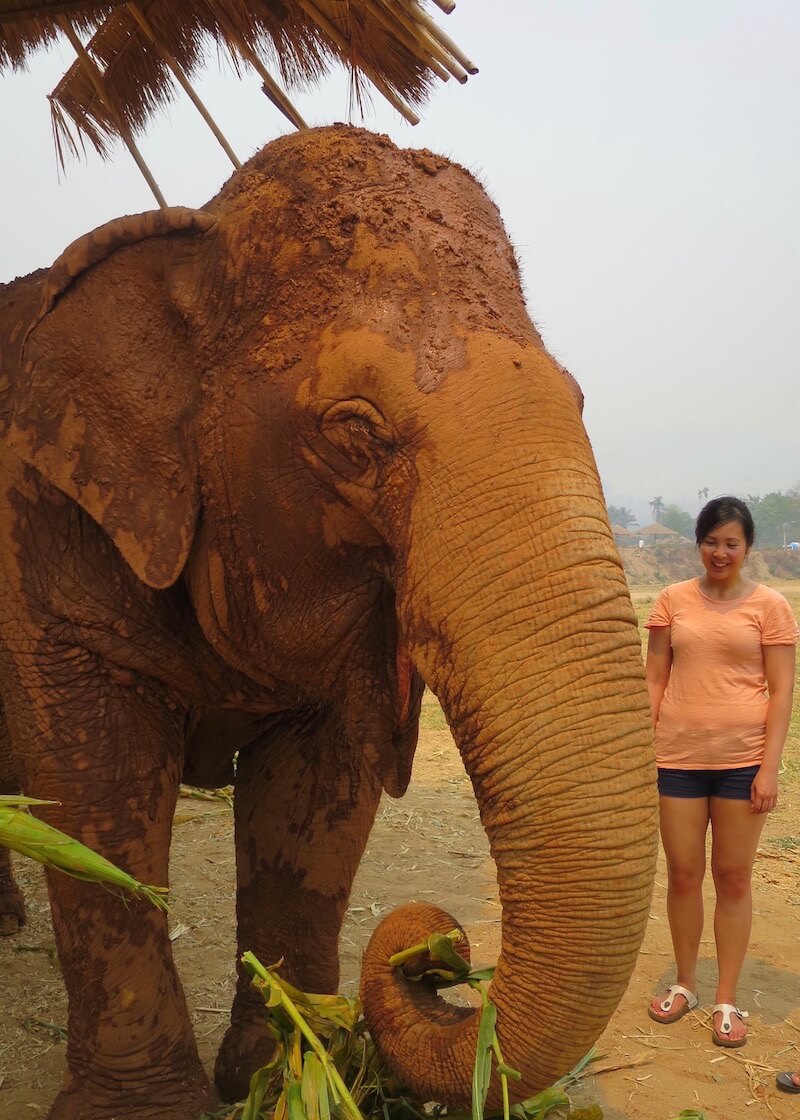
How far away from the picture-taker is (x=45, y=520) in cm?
307

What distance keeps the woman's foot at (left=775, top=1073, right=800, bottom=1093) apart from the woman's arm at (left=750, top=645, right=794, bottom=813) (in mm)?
911

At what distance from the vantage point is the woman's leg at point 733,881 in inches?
169

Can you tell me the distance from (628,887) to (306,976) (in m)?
1.99

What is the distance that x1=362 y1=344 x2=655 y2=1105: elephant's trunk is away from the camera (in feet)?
6.91

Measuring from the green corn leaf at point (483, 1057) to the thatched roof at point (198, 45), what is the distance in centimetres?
394

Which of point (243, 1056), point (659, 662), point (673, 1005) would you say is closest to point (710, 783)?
point (659, 662)

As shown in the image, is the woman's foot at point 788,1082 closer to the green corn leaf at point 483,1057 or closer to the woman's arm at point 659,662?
the woman's arm at point 659,662

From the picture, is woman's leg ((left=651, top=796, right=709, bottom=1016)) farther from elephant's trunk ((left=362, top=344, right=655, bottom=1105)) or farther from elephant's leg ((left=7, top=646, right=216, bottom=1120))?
elephant's trunk ((left=362, top=344, right=655, bottom=1105))

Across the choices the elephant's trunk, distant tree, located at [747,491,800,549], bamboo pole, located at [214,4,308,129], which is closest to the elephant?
the elephant's trunk

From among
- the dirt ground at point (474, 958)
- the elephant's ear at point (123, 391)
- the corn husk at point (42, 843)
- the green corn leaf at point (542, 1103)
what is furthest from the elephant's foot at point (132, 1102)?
the elephant's ear at point (123, 391)

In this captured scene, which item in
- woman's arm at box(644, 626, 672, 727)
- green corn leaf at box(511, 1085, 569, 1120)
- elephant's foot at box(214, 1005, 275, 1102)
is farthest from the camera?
woman's arm at box(644, 626, 672, 727)

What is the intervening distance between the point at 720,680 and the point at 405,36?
3.09 m

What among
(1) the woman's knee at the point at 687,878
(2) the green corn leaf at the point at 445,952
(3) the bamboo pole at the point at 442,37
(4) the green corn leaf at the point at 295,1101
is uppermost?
(3) the bamboo pole at the point at 442,37

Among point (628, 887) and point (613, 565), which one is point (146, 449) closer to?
point (613, 565)
